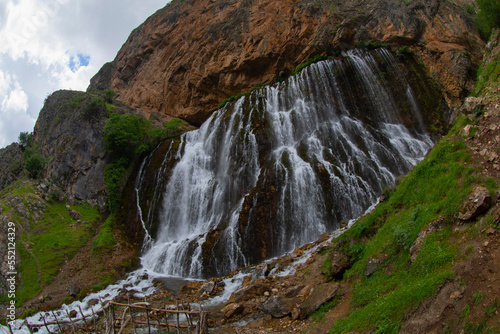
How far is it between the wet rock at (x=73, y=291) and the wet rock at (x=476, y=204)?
61.7ft

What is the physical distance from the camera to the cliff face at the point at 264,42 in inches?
1150

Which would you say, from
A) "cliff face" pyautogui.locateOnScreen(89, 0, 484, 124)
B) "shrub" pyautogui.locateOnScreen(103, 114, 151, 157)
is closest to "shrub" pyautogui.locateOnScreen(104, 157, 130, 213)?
"shrub" pyautogui.locateOnScreen(103, 114, 151, 157)

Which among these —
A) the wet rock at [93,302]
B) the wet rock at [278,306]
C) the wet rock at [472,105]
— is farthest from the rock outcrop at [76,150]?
the wet rock at [472,105]

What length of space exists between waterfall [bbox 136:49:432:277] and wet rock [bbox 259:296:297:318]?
770 cm

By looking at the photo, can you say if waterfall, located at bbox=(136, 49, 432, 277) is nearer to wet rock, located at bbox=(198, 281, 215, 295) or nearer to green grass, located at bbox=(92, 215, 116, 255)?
green grass, located at bbox=(92, 215, 116, 255)

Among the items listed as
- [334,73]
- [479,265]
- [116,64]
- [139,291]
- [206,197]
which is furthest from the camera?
[116,64]

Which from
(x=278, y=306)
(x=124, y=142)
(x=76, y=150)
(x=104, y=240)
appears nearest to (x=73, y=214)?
(x=104, y=240)

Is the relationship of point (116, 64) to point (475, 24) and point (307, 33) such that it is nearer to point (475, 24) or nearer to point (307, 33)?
point (307, 33)

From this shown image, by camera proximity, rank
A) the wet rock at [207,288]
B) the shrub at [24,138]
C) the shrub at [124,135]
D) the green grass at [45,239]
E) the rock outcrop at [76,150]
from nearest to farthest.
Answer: the wet rock at [207,288]
the green grass at [45,239]
the shrub at [124,135]
the rock outcrop at [76,150]
the shrub at [24,138]

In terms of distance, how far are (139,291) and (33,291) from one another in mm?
7529

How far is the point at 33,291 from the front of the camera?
18438 mm

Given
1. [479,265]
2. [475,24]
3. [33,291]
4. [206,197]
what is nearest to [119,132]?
[206,197]

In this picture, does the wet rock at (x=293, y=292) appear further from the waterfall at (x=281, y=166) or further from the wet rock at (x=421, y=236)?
the waterfall at (x=281, y=166)

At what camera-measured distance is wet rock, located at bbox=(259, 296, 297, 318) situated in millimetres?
9211
